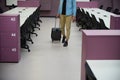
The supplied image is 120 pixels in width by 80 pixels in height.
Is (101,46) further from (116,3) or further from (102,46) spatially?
(116,3)

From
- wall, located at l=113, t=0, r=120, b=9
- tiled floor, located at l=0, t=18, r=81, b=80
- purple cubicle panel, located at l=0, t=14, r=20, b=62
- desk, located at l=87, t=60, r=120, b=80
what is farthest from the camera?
wall, located at l=113, t=0, r=120, b=9

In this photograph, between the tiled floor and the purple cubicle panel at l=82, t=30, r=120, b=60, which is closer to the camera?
the purple cubicle panel at l=82, t=30, r=120, b=60

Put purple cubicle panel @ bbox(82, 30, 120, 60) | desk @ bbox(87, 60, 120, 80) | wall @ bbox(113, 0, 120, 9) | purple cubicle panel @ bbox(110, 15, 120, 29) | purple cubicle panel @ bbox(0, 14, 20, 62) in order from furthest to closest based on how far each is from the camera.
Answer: wall @ bbox(113, 0, 120, 9) < purple cubicle panel @ bbox(0, 14, 20, 62) < purple cubicle panel @ bbox(110, 15, 120, 29) < purple cubicle panel @ bbox(82, 30, 120, 60) < desk @ bbox(87, 60, 120, 80)

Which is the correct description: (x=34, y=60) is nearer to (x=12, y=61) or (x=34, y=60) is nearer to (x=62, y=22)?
(x=12, y=61)

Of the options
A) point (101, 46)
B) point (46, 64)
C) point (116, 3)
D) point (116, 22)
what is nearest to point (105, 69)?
point (101, 46)

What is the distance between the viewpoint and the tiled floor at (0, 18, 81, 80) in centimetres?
477

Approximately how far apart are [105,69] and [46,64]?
10.7ft

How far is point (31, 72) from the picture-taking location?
16.3 ft

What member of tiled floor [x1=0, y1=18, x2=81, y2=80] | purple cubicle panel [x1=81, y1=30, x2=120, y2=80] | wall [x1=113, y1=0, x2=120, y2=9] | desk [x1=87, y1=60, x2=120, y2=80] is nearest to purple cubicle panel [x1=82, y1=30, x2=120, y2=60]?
purple cubicle panel [x1=81, y1=30, x2=120, y2=80]

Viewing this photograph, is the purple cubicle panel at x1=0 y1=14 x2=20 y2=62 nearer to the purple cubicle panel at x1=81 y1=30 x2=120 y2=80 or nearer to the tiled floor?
the tiled floor

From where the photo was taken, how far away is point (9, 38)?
5.36 meters

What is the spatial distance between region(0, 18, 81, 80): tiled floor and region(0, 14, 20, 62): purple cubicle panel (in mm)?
163

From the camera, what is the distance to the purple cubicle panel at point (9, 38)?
17.2ft

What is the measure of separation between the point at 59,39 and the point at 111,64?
16.9 feet
